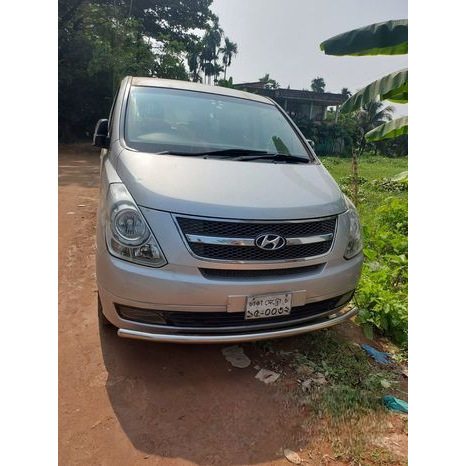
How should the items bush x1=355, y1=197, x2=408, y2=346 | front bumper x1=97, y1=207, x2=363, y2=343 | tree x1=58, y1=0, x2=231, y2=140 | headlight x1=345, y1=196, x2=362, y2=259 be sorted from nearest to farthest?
front bumper x1=97, y1=207, x2=363, y2=343
headlight x1=345, y1=196, x2=362, y2=259
bush x1=355, y1=197, x2=408, y2=346
tree x1=58, y1=0, x2=231, y2=140

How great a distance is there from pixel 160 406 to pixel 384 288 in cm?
219

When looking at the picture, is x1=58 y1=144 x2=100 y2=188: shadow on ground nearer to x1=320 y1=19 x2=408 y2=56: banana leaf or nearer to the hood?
x1=320 y1=19 x2=408 y2=56: banana leaf

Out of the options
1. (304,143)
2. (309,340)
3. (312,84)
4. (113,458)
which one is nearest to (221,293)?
(113,458)

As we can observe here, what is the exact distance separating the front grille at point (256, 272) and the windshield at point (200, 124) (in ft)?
3.25

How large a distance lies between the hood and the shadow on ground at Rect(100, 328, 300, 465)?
3.28 feet

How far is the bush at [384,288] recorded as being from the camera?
2.88 metres

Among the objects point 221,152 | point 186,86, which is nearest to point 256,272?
point 221,152

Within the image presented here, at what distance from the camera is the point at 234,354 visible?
2.48 m

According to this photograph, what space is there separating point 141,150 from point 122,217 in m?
0.67

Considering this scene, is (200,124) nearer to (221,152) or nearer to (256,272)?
(221,152)

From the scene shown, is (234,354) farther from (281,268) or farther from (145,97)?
(145,97)

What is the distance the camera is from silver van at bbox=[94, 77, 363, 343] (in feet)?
6.30

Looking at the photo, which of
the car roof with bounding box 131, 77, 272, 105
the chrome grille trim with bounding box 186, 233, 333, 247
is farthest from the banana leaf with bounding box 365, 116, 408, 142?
the chrome grille trim with bounding box 186, 233, 333, 247

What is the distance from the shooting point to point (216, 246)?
1.96 m
